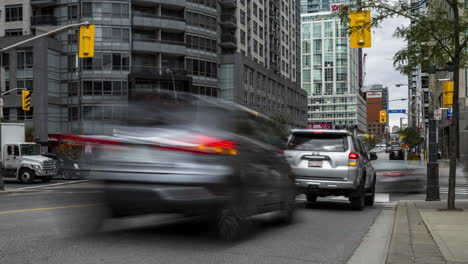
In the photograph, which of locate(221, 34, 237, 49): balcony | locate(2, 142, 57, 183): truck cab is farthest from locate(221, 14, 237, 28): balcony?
locate(2, 142, 57, 183): truck cab

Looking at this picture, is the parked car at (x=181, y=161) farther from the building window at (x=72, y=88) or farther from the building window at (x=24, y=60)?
the building window at (x=24, y=60)

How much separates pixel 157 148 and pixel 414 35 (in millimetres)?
8742

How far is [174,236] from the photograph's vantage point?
25.1 feet

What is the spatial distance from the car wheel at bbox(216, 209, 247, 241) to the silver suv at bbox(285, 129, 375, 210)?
4609mm

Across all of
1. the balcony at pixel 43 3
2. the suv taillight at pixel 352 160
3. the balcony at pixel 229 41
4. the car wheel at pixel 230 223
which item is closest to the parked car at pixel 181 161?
the car wheel at pixel 230 223

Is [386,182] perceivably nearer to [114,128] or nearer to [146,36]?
[114,128]

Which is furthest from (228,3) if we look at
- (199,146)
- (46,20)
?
(199,146)

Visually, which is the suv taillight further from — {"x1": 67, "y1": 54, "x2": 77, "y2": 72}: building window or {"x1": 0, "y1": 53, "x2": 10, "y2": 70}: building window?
{"x1": 0, "y1": 53, "x2": 10, "y2": 70}: building window

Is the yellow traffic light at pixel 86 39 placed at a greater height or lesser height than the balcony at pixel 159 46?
lesser

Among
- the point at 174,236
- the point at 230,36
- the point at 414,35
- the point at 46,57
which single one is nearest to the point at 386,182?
the point at 414,35

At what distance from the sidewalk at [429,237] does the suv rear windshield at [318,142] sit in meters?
2.00

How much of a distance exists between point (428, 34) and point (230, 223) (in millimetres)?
8472

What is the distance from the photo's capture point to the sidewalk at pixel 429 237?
6.18 metres

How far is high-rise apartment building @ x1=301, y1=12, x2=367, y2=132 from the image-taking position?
609 ft
